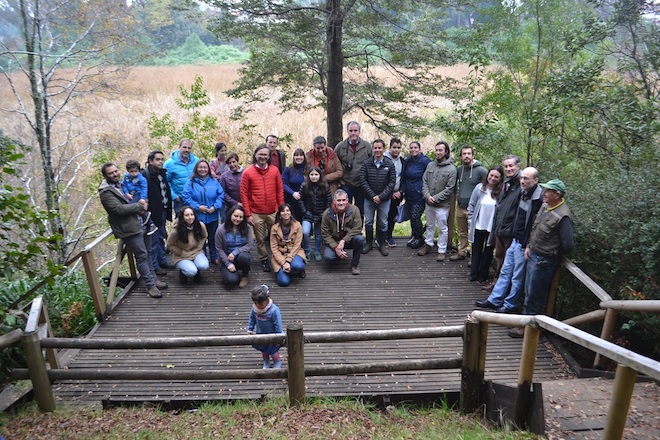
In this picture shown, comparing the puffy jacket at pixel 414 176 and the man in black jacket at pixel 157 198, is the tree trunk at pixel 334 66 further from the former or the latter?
the man in black jacket at pixel 157 198

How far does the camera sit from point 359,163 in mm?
7617

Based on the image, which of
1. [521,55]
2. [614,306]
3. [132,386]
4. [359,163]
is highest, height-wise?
[521,55]

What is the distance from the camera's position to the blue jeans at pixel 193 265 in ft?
22.3

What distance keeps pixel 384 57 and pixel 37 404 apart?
918 cm

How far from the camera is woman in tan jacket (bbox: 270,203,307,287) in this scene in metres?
6.82

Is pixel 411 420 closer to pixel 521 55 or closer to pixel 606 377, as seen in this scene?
pixel 606 377

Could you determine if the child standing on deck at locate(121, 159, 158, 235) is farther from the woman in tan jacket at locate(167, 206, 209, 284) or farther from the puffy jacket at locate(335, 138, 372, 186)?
the puffy jacket at locate(335, 138, 372, 186)

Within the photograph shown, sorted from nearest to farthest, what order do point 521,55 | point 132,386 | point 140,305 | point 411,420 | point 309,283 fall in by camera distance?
1. point 411,420
2. point 132,386
3. point 140,305
4. point 309,283
5. point 521,55

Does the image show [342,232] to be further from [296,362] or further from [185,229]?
[296,362]

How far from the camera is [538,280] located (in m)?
5.23

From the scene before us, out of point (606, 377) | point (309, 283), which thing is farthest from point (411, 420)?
point (309, 283)

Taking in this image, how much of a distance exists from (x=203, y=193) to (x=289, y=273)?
1.83m

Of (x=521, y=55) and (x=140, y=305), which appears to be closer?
(x=140, y=305)

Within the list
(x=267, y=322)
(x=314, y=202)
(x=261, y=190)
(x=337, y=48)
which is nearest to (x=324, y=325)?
(x=267, y=322)
